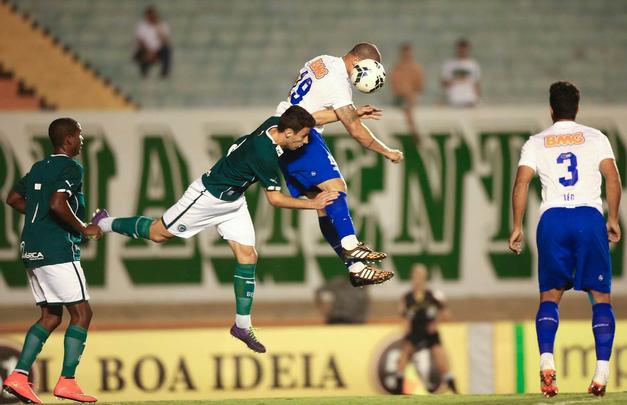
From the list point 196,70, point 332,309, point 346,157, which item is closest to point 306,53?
point 196,70

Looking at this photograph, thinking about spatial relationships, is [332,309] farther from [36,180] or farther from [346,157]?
[36,180]

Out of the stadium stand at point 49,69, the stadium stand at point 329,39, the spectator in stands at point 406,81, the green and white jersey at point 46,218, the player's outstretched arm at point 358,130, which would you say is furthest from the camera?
the stadium stand at point 329,39

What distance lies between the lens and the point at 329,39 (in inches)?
882

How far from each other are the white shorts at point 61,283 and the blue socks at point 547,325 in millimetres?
3506

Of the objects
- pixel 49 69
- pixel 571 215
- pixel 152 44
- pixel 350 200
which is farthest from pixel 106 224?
pixel 152 44

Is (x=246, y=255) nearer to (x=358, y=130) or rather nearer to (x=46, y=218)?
(x=358, y=130)

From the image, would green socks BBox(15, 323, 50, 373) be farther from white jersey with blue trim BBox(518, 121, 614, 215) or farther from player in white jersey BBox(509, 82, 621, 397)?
white jersey with blue trim BBox(518, 121, 614, 215)

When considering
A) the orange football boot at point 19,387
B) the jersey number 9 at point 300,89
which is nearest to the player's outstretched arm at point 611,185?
the jersey number 9 at point 300,89

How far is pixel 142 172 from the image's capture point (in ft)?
58.7

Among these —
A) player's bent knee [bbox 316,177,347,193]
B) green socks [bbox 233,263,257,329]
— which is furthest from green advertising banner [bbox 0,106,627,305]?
player's bent knee [bbox 316,177,347,193]

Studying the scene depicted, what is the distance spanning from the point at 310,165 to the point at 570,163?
2.04 metres

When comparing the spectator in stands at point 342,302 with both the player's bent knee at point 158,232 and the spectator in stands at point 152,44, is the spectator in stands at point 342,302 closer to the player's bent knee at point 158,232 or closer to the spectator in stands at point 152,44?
the spectator in stands at point 152,44

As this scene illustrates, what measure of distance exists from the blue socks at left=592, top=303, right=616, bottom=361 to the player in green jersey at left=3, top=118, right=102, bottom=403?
12.7ft

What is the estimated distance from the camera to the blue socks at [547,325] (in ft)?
30.7
